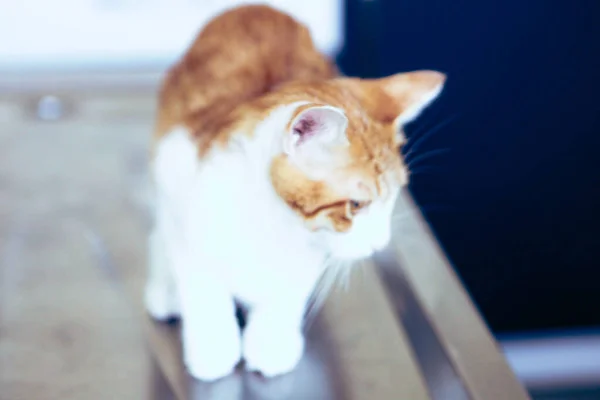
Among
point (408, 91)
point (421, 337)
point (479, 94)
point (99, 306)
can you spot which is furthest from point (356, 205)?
point (479, 94)

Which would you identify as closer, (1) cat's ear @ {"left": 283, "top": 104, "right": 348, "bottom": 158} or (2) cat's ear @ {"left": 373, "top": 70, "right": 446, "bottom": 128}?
(1) cat's ear @ {"left": 283, "top": 104, "right": 348, "bottom": 158}

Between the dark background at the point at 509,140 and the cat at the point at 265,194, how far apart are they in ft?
1.22

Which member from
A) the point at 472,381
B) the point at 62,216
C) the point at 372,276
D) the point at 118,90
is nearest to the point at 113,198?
the point at 62,216

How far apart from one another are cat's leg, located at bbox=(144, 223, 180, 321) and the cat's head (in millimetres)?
223

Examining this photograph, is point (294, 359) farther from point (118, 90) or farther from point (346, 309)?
point (118, 90)

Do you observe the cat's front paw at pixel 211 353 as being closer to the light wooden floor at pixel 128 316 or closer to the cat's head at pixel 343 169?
the light wooden floor at pixel 128 316

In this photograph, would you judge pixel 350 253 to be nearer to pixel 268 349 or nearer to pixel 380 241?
pixel 380 241

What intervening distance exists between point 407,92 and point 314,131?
14 centimetres

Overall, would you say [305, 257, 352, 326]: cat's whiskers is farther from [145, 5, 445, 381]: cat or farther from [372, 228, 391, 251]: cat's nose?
[372, 228, 391, 251]: cat's nose

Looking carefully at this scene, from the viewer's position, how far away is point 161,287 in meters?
0.80

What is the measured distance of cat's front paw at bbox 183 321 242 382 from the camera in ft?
2.31

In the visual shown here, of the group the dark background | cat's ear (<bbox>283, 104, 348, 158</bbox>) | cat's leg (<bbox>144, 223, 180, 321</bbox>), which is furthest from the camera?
the dark background

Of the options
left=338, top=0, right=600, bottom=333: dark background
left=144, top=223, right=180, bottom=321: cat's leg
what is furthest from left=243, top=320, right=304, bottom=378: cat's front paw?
left=338, top=0, right=600, bottom=333: dark background

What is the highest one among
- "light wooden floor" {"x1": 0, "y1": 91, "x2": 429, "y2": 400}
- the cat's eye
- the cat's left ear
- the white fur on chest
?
the cat's left ear
